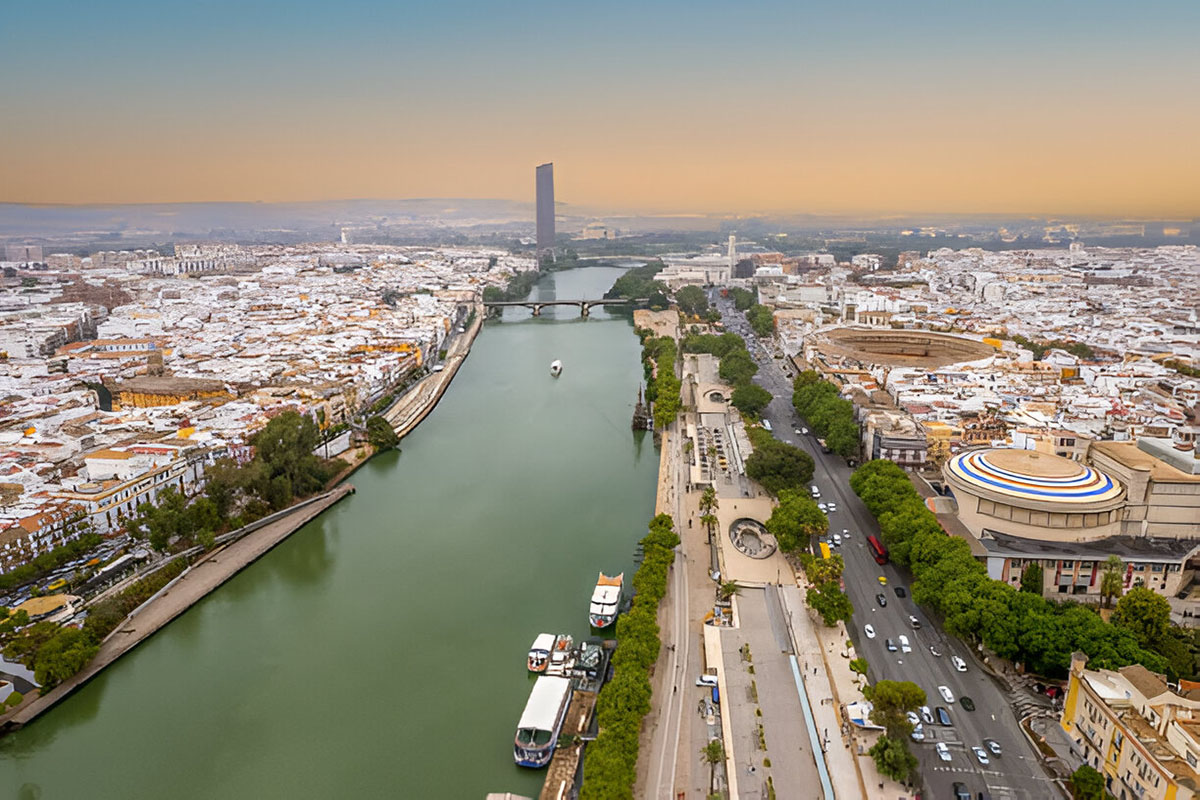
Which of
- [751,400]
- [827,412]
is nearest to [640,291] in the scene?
[751,400]

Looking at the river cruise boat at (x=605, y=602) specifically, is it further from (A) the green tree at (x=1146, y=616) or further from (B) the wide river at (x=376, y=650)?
(A) the green tree at (x=1146, y=616)

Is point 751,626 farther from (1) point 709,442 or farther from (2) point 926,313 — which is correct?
(2) point 926,313

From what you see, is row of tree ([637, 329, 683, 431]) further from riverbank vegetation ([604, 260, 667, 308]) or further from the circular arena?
riverbank vegetation ([604, 260, 667, 308])

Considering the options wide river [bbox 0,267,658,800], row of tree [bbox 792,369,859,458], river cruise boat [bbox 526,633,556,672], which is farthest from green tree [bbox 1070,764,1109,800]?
row of tree [bbox 792,369,859,458]

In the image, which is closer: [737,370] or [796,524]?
[796,524]

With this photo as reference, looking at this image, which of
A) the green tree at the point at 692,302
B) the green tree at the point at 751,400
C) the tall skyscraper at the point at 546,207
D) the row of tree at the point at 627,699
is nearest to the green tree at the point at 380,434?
the green tree at the point at 751,400

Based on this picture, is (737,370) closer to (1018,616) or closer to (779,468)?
(779,468)
